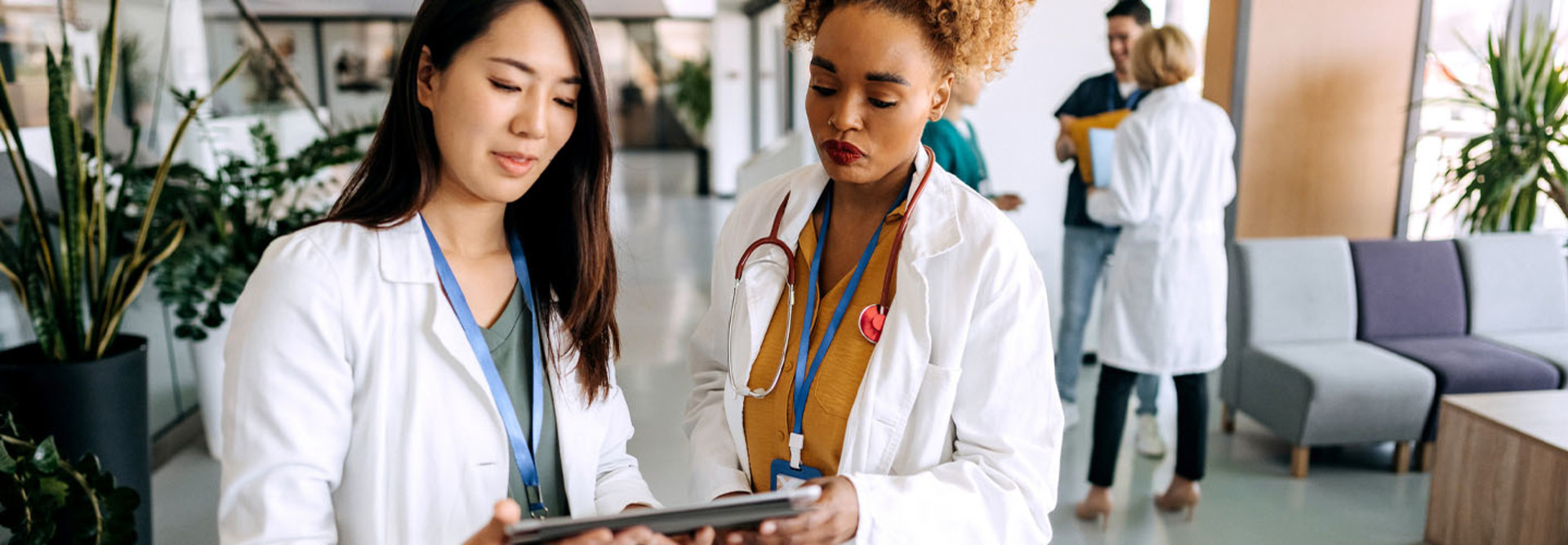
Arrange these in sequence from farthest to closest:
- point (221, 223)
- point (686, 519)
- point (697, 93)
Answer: point (697, 93), point (221, 223), point (686, 519)

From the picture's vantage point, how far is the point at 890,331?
4.00 ft

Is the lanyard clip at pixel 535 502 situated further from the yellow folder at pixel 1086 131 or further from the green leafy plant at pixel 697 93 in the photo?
the green leafy plant at pixel 697 93

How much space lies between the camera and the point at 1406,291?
4395mm

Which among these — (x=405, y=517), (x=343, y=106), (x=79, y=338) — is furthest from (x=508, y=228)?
(x=343, y=106)

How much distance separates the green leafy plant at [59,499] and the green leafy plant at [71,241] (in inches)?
40.6

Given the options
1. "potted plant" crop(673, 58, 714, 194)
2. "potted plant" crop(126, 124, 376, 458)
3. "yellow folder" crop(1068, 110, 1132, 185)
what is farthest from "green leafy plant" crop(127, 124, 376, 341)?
"potted plant" crop(673, 58, 714, 194)

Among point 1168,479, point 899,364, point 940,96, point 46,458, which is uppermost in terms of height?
point 940,96

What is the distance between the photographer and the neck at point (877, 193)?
52.4 inches

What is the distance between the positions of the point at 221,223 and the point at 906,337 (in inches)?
129

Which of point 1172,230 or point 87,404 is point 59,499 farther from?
point 1172,230

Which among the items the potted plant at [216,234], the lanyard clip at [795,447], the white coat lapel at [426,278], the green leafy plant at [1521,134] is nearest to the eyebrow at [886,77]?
the lanyard clip at [795,447]

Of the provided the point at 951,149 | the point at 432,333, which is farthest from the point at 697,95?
the point at 432,333

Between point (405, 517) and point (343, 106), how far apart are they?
1946 cm

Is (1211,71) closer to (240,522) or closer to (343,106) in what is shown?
(240,522)
